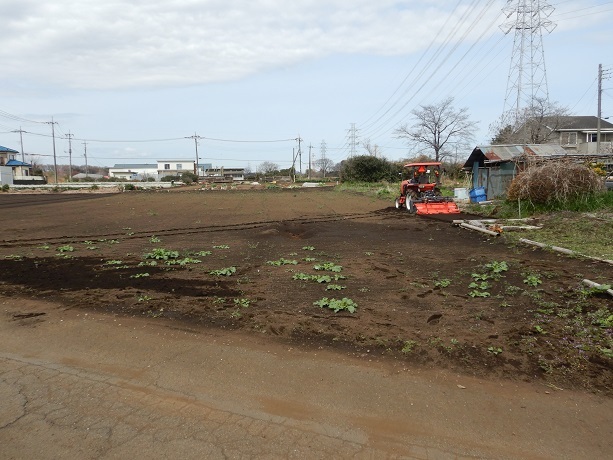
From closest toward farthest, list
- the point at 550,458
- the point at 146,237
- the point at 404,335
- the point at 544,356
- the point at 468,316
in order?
the point at 550,458
the point at 544,356
the point at 404,335
the point at 468,316
the point at 146,237

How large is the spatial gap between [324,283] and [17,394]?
5229 mm

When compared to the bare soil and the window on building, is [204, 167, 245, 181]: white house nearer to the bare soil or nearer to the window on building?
the window on building

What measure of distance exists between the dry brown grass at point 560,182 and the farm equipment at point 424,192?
4164mm

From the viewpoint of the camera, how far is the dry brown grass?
18078mm

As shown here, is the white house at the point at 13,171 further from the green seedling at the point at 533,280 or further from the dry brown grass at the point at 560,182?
the green seedling at the point at 533,280

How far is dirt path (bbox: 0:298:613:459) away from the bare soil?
18.8 inches

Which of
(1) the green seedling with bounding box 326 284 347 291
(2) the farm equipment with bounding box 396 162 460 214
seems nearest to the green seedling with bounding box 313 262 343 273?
(1) the green seedling with bounding box 326 284 347 291

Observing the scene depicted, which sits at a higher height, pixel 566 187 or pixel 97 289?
pixel 566 187

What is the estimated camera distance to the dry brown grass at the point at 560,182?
18078mm

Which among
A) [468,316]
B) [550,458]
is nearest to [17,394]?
[550,458]

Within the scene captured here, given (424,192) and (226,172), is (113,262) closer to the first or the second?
(424,192)

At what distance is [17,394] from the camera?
4434mm

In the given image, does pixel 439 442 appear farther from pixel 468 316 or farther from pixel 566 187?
pixel 566 187

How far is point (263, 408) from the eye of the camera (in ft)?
13.8
